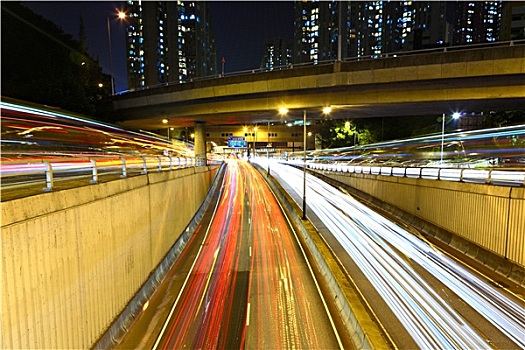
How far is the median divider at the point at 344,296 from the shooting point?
24.7 feet

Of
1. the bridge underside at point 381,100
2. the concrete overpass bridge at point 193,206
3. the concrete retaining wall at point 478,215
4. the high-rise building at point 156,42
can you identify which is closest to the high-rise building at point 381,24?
the high-rise building at point 156,42

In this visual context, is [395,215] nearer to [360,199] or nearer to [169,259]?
[360,199]

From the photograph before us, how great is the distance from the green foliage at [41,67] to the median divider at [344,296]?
29.8m

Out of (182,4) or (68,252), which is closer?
(68,252)

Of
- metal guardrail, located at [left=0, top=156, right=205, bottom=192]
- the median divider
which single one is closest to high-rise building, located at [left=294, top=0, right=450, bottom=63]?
the median divider

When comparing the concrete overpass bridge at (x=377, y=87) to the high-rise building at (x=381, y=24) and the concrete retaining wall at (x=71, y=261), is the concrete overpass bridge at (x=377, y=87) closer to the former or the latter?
the concrete retaining wall at (x=71, y=261)

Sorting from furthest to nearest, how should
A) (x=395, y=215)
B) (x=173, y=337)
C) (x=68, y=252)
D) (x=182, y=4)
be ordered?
(x=182, y=4) → (x=395, y=215) → (x=173, y=337) → (x=68, y=252)

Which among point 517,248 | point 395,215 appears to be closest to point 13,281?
point 517,248

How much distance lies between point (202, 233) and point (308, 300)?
1103 centimetres

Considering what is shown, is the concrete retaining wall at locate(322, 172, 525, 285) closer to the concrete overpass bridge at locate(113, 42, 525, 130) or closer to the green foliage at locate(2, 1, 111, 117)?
the concrete overpass bridge at locate(113, 42, 525, 130)

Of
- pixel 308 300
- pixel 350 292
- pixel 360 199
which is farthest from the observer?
pixel 360 199

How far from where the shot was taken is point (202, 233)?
2008cm

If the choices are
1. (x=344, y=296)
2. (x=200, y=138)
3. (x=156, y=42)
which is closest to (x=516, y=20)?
(x=200, y=138)

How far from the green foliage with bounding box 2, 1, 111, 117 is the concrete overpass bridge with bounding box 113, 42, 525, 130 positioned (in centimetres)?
1135
